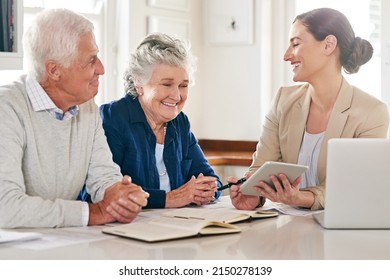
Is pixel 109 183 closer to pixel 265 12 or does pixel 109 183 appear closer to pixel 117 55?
pixel 117 55

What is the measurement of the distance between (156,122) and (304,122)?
595 millimetres

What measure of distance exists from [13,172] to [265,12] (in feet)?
8.89

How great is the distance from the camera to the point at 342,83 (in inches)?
111

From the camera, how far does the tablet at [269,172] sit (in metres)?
2.21

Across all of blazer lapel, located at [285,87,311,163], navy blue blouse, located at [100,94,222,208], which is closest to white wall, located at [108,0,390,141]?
navy blue blouse, located at [100,94,222,208]

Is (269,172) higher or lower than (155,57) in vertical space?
lower

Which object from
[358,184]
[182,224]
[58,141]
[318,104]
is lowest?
[182,224]

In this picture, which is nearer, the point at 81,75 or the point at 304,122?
the point at 81,75

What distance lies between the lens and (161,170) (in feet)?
9.21

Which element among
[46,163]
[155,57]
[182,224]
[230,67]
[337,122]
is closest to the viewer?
[182,224]

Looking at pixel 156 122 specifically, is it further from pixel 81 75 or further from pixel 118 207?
pixel 118 207

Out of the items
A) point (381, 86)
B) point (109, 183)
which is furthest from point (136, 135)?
point (381, 86)

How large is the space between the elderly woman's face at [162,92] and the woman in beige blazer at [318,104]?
40 centimetres

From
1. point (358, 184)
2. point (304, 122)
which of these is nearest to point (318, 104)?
point (304, 122)
